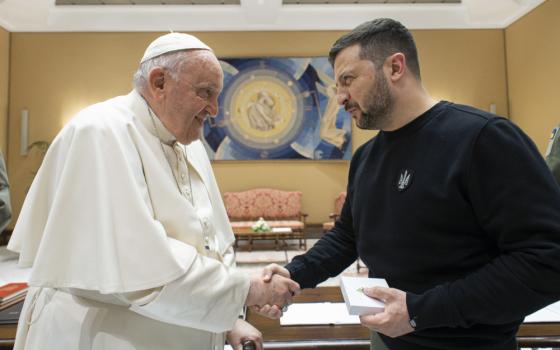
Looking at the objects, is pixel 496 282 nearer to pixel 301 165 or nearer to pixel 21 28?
pixel 301 165

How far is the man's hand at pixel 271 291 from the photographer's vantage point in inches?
53.6

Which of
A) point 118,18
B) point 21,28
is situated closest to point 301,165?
point 118,18

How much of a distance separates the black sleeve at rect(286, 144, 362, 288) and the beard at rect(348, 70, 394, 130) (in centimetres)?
28

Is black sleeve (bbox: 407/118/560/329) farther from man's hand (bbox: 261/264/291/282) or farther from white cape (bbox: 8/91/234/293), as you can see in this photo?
white cape (bbox: 8/91/234/293)

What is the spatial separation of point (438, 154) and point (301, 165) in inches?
290

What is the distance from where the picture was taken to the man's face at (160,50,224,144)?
4.57 ft

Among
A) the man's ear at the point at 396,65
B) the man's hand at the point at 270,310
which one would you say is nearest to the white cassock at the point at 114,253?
the man's hand at the point at 270,310

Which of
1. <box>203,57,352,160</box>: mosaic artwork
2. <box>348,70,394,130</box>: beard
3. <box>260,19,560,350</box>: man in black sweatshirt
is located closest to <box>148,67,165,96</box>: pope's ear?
<box>260,19,560,350</box>: man in black sweatshirt

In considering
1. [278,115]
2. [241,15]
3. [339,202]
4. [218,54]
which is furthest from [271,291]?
[241,15]

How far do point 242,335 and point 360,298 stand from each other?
0.50 metres

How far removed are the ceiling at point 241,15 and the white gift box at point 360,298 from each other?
7675 millimetres

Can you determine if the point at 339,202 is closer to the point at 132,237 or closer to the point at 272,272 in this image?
the point at 272,272

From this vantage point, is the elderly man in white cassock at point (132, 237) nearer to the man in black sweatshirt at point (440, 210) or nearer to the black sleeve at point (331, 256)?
the black sleeve at point (331, 256)

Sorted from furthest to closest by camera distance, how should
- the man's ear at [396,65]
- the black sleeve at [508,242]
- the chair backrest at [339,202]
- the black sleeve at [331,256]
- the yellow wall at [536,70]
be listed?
the chair backrest at [339,202], the yellow wall at [536,70], the black sleeve at [331,256], the man's ear at [396,65], the black sleeve at [508,242]
